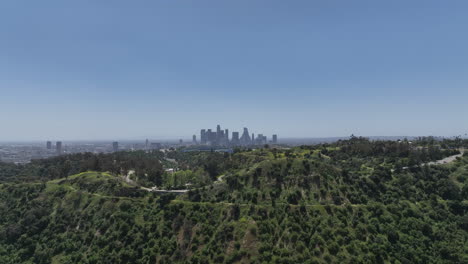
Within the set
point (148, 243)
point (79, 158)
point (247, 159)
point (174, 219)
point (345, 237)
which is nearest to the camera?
point (345, 237)

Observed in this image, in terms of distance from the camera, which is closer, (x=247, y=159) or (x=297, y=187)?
(x=297, y=187)

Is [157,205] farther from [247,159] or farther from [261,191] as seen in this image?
[247,159]

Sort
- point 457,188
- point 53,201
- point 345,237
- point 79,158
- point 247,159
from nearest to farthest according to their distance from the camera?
point 345,237 < point 457,188 < point 53,201 < point 247,159 < point 79,158

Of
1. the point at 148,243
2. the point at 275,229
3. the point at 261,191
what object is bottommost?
the point at 148,243

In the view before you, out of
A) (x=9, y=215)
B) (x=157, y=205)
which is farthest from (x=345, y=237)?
(x=9, y=215)

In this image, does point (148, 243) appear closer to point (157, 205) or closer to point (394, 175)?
point (157, 205)

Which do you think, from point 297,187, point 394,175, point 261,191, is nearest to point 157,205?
point 261,191

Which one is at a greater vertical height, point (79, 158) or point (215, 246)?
point (79, 158)
